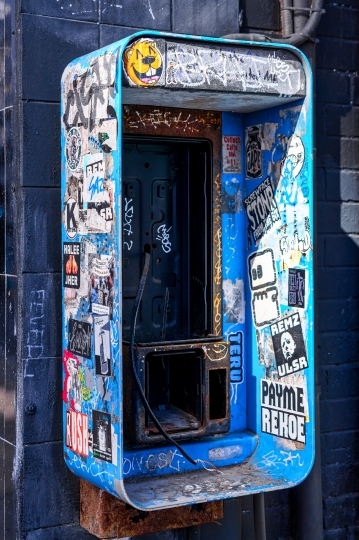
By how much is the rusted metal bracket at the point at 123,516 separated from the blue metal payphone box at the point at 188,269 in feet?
0.34

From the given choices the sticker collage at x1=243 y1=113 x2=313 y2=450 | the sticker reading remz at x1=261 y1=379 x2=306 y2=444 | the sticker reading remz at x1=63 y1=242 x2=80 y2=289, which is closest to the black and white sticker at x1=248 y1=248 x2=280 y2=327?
the sticker collage at x1=243 y1=113 x2=313 y2=450

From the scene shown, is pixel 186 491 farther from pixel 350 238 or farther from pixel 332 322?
pixel 350 238

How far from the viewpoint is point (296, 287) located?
291cm

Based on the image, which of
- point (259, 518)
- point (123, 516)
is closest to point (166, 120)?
point (123, 516)

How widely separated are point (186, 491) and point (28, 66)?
60.8 inches

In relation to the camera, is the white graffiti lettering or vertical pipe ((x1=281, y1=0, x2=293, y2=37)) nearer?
the white graffiti lettering

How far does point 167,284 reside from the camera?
301 cm

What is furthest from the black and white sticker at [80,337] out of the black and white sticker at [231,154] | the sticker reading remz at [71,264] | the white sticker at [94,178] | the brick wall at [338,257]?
the brick wall at [338,257]

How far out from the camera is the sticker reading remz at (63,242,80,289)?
9.15ft

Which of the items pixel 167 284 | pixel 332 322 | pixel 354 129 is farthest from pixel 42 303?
pixel 354 129

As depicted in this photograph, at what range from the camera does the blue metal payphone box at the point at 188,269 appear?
259 cm

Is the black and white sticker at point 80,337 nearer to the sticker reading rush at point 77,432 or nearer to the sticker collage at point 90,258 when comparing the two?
the sticker collage at point 90,258

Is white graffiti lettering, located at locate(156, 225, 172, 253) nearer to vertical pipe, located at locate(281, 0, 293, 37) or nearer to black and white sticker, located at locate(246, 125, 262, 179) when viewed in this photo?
black and white sticker, located at locate(246, 125, 262, 179)

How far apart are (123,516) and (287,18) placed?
2113 millimetres
